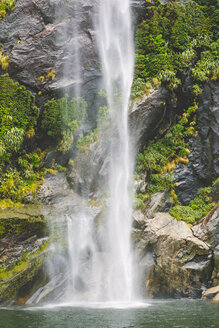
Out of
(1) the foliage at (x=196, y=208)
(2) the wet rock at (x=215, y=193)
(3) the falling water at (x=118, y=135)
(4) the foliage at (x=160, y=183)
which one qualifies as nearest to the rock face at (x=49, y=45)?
(3) the falling water at (x=118, y=135)

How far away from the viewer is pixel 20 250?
500 inches

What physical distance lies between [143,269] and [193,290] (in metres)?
2.45

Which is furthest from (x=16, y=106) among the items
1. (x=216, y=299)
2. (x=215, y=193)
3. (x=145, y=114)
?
(x=216, y=299)

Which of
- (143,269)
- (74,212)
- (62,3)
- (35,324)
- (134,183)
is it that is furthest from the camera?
(62,3)

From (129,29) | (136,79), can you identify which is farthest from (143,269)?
(129,29)

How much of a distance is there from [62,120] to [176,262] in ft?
33.8

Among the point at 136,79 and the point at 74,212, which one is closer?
the point at 74,212

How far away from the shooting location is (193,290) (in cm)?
1295

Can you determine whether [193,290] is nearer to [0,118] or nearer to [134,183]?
[134,183]

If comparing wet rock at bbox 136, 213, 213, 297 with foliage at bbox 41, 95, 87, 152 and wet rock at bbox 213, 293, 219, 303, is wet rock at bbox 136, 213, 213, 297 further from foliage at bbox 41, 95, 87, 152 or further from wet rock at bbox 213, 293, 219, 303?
foliage at bbox 41, 95, 87, 152

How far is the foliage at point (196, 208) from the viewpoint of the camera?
15328mm

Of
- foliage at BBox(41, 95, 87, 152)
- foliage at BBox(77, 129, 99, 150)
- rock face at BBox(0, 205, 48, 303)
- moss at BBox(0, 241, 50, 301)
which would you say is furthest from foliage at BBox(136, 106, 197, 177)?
moss at BBox(0, 241, 50, 301)

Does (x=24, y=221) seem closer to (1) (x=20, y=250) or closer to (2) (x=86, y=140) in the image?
(1) (x=20, y=250)

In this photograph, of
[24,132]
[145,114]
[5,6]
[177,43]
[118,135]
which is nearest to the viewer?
[24,132]
